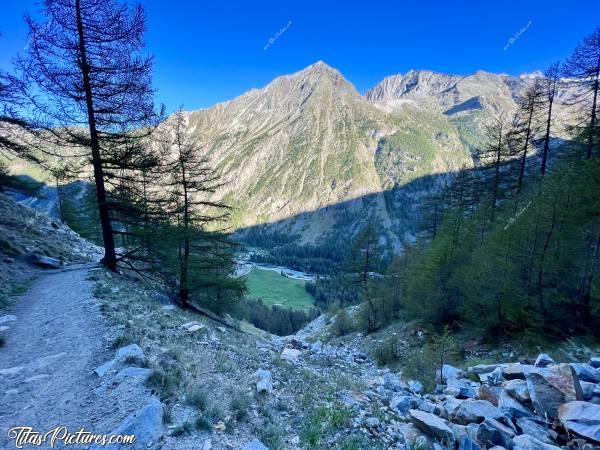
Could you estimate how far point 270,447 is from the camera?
198 inches

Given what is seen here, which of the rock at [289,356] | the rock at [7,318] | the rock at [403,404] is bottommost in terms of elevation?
the rock at [289,356]

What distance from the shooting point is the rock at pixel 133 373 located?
568 centimetres

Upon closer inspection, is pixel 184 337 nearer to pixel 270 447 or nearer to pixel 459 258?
pixel 270 447

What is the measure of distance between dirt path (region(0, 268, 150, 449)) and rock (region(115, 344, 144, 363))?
1.04ft

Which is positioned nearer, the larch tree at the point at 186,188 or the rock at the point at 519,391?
the rock at the point at 519,391

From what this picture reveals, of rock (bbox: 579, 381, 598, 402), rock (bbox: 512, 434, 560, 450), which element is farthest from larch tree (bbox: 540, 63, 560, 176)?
rock (bbox: 512, 434, 560, 450)

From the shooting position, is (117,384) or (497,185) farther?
(497,185)

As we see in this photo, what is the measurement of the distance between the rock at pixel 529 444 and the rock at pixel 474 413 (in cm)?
107

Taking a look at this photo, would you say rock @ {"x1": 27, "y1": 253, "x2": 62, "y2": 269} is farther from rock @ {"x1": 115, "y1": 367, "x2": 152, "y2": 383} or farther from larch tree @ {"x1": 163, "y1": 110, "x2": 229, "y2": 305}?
rock @ {"x1": 115, "y1": 367, "x2": 152, "y2": 383}

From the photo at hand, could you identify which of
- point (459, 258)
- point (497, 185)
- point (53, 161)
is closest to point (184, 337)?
point (53, 161)

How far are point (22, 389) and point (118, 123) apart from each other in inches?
414

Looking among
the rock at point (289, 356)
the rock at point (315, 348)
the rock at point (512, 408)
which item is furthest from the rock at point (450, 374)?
the rock at point (315, 348)

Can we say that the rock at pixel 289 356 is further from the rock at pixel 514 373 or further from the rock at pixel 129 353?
the rock at pixel 514 373

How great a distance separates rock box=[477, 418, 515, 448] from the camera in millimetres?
5758
